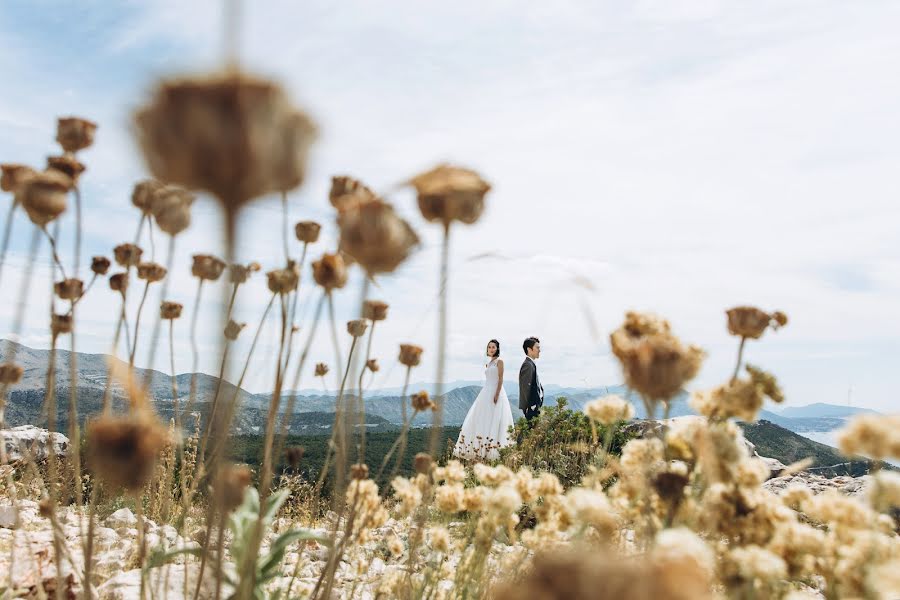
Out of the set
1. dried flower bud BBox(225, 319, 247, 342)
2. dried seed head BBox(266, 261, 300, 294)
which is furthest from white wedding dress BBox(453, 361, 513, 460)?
dried flower bud BBox(225, 319, 247, 342)

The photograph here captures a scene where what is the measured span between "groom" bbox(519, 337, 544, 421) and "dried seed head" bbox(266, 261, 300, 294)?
11.4 metres

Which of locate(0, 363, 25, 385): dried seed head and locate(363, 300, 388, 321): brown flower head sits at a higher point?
locate(363, 300, 388, 321): brown flower head

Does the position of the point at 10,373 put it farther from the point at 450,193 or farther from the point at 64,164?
the point at 450,193

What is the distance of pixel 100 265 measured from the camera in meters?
2.11

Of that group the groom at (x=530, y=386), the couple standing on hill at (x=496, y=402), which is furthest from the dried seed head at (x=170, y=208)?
the groom at (x=530, y=386)

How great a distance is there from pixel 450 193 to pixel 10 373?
159 centimetres

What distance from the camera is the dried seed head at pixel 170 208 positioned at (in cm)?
143

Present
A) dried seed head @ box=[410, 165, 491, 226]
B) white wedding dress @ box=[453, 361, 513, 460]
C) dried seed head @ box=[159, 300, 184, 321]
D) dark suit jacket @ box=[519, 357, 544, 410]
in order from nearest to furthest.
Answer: dried seed head @ box=[410, 165, 491, 226] < dried seed head @ box=[159, 300, 184, 321] < white wedding dress @ box=[453, 361, 513, 460] < dark suit jacket @ box=[519, 357, 544, 410]

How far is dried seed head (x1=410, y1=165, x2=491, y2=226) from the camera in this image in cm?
103

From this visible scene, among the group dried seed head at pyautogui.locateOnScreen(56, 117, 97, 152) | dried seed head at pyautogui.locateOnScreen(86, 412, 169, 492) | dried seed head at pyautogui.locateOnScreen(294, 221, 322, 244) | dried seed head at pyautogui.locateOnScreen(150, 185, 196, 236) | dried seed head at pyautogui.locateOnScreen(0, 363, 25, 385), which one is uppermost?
dried seed head at pyautogui.locateOnScreen(56, 117, 97, 152)

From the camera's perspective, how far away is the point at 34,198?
1265 mm

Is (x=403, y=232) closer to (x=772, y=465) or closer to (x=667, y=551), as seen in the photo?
(x=667, y=551)

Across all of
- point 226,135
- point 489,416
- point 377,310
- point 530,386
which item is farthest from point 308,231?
point 530,386

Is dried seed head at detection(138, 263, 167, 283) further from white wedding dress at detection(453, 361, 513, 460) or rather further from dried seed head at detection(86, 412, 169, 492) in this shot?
white wedding dress at detection(453, 361, 513, 460)
